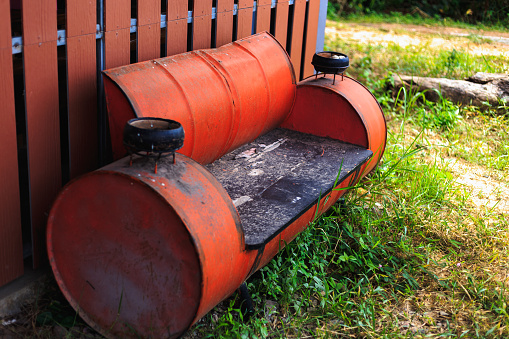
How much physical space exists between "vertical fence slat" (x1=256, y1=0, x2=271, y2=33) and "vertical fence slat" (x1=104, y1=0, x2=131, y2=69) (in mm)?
1348

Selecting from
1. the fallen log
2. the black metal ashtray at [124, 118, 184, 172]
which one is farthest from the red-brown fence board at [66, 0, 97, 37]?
the fallen log

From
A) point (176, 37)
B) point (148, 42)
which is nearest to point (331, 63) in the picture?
point (176, 37)

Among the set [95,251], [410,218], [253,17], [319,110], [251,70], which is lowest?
[410,218]

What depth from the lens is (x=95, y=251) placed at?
233 centimetres

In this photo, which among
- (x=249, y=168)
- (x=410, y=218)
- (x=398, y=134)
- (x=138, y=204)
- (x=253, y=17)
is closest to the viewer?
(x=138, y=204)

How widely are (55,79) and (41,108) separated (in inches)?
5.9

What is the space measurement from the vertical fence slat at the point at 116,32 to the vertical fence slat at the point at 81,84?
0.08 meters

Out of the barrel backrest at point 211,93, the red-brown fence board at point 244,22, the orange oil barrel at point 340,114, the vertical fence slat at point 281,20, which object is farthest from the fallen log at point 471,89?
the barrel backrest at point 211,93

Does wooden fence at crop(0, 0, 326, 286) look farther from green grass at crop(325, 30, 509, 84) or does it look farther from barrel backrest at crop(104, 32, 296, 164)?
green grass at crop(325, 30, 509, 84)

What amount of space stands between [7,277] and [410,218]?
2.44 m

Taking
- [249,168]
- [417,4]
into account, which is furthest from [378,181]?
[417,4]

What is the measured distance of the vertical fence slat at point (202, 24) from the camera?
3.38 m

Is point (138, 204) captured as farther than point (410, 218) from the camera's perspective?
No

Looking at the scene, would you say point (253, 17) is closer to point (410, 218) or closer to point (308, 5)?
point (308, 5)
